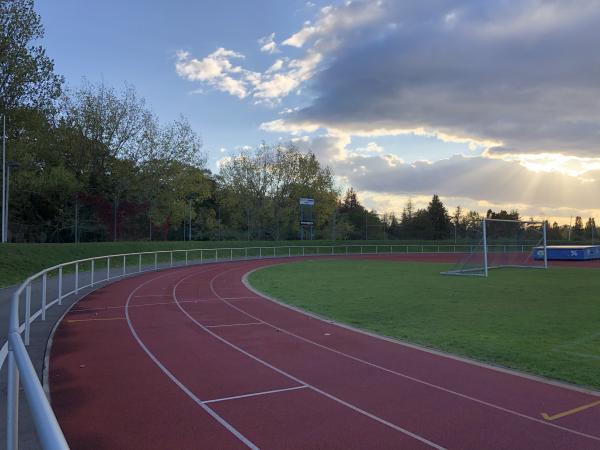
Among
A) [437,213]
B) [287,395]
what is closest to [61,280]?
[287,395]

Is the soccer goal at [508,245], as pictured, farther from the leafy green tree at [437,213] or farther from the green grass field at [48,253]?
the leafy green tree at [437,213]

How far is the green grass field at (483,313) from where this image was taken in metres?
8.30

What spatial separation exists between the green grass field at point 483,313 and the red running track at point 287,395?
0.91 meters

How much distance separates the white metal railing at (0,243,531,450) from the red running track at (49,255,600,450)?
127 cm

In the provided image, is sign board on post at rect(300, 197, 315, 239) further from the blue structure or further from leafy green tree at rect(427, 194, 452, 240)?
leafy green tree at rect(427, 194, 452, 240)

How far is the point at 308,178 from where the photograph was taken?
67.7m

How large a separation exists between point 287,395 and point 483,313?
8.11 metres

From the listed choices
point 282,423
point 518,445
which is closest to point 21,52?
point 282,423

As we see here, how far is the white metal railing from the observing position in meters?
1.78

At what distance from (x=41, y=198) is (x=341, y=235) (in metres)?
38.2

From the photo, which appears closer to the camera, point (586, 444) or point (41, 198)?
point (586, 444)

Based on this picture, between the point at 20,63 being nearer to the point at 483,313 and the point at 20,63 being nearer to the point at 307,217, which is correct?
the point at 483,313

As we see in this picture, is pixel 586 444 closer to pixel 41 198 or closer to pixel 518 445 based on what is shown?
pixel 518 445

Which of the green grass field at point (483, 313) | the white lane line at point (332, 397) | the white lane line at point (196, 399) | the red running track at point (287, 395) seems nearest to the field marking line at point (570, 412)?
the red running track at point (287, 395)
